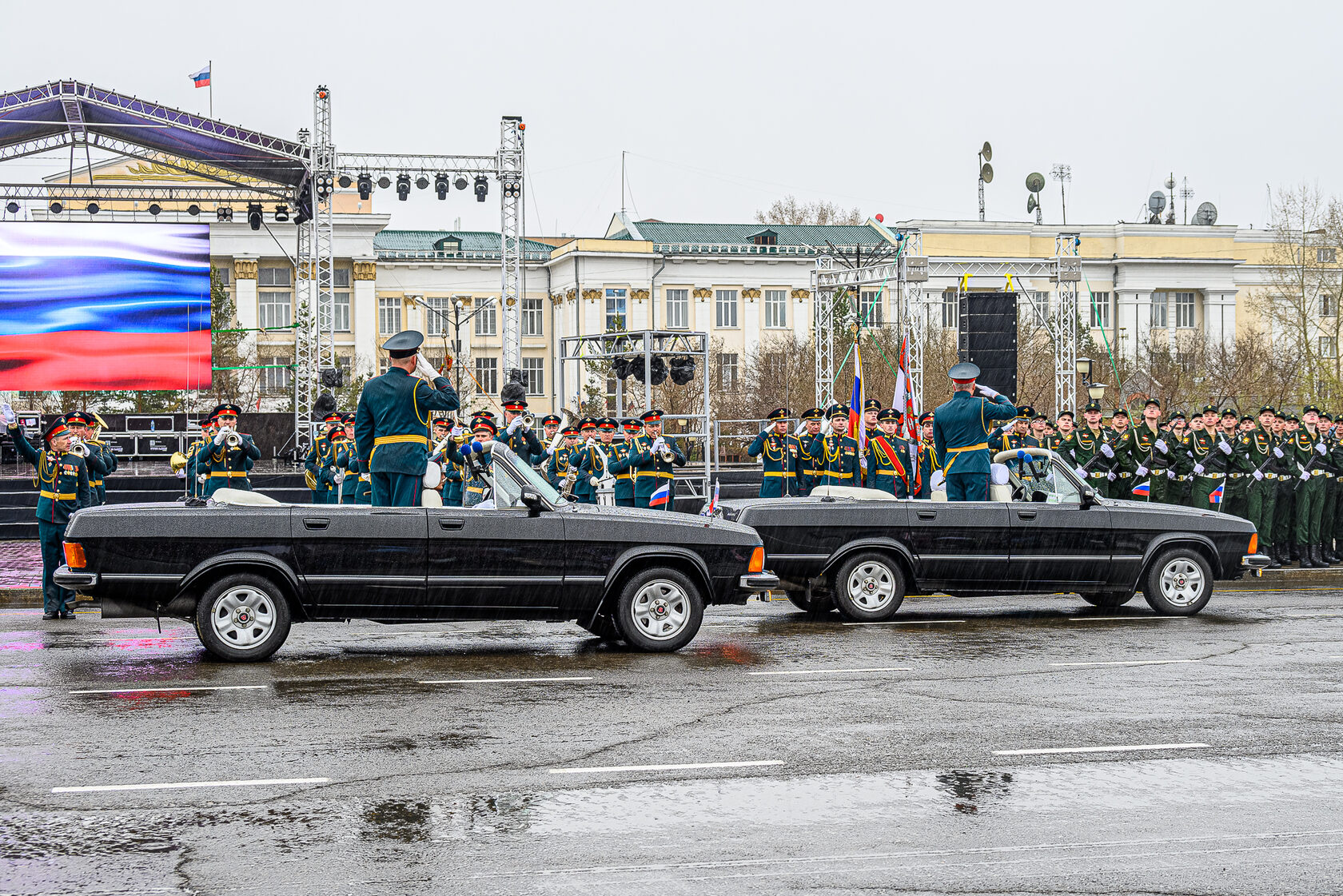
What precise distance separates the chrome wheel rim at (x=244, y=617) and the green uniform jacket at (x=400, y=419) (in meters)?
1.34

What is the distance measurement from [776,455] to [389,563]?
8.79 meters

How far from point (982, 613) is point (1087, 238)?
2590 inches

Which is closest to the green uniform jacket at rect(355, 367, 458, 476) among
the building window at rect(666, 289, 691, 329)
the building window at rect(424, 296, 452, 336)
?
the building window at rect(424, 296, 452, 336)

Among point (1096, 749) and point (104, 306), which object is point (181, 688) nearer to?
point (1096, 749)

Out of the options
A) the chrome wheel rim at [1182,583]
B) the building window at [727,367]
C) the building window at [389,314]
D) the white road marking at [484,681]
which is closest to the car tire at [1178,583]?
the chrome wheel rim at [1182,583]

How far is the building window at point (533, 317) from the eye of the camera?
262 ft

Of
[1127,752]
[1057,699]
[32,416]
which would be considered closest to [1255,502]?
[1057,699]

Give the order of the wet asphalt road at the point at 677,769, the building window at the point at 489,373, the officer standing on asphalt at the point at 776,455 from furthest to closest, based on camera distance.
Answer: the building window at the point at 489,373 < the officer standing on asphalt at the point at 776,455 < the wet asphalt road at the point at 677,769

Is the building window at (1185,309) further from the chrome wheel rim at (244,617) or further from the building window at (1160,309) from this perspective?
the chrome wheel rim at (244,617)

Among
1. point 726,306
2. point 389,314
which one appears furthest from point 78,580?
point 726,306

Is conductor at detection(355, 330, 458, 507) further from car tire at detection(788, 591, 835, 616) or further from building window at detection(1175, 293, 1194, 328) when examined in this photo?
building window at detection(1175, 293, 1194, 328)

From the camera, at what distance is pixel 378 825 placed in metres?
5.83

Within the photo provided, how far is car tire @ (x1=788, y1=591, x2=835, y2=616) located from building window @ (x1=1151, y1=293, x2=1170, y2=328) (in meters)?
67.4

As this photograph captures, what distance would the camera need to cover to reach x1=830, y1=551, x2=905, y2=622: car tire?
1240cm
